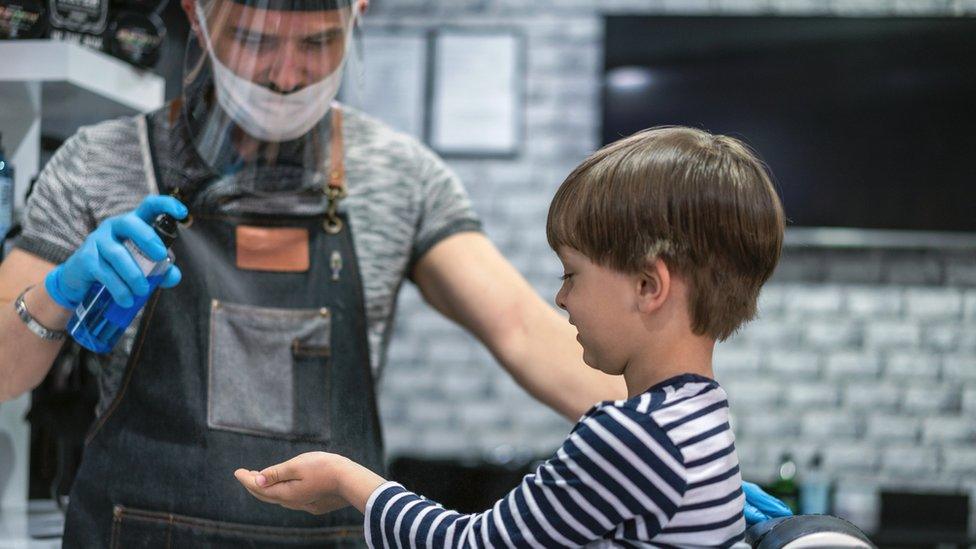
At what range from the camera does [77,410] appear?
1717 millimetres

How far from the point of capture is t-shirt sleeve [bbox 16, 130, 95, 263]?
124 cm

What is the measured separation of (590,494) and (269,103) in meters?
0.71

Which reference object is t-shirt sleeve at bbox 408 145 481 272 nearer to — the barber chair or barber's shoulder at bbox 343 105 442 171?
barber's shoulder at bbox 343 105 442 171

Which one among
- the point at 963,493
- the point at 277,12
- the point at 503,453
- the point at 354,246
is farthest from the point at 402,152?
the point at 963,493

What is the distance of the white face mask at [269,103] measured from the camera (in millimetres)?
1262

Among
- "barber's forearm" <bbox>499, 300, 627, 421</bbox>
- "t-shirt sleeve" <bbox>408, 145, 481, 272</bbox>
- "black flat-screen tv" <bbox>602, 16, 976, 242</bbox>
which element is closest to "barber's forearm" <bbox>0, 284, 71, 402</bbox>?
"t-shirt sleeve" <bbox>408, 145, 481, 272</bbox>

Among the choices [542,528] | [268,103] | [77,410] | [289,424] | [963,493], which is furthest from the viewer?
[963,493]

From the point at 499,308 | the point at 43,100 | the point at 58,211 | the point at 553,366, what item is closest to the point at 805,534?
the point at 553,366

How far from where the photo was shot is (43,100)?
1366mm

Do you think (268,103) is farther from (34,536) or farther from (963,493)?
(963,493)

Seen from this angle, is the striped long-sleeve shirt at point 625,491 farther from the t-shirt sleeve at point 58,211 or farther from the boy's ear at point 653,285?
the t-shirt sleeve at point 58,211

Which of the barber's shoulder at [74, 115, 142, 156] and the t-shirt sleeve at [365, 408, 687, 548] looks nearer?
the t-shirt sleeve at [365, 408, 687, 548]

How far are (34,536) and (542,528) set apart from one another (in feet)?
3.11

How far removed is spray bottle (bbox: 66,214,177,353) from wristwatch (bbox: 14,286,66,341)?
8 cm
